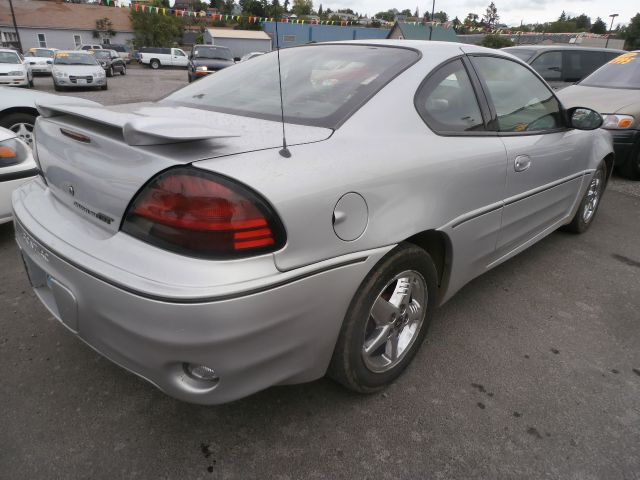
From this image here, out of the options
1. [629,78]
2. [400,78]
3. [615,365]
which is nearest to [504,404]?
[615,365]

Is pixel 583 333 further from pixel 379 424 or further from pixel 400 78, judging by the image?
pixel 400 78

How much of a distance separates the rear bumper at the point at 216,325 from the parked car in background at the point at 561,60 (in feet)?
25.7

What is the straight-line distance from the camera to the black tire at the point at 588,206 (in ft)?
12.7

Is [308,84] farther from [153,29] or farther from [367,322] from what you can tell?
[153,29]

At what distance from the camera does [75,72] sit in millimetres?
15523

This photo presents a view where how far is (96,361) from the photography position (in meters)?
2.20

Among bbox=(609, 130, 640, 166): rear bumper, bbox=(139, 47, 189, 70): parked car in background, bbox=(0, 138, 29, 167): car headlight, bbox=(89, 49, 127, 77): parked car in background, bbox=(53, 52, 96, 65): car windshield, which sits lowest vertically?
bbox=(139, 47, 189, 70): parked car in background

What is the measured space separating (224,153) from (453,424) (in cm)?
143

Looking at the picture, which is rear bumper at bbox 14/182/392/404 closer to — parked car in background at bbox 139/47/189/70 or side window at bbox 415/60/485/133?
side window at bbox 415/60/485/133

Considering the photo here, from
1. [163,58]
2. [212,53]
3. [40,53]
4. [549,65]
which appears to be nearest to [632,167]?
[549,65]

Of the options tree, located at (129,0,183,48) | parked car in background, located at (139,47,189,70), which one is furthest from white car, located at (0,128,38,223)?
tree, located at (129,0,183,48)

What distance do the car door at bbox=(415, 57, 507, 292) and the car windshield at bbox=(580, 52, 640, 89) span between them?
→ 523 cm

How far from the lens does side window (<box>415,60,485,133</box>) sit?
208cm

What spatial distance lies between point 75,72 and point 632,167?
1630cm
